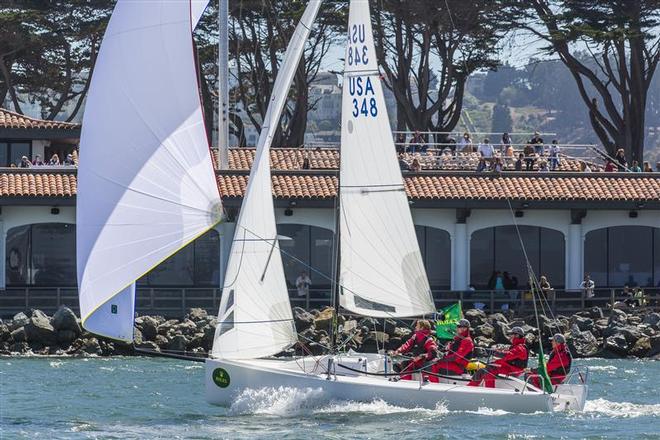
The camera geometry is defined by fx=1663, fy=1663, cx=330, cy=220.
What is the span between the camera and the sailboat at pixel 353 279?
80.2 ft

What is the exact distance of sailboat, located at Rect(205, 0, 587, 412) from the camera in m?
24.4

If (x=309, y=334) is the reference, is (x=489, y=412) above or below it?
below

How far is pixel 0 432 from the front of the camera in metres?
23.0

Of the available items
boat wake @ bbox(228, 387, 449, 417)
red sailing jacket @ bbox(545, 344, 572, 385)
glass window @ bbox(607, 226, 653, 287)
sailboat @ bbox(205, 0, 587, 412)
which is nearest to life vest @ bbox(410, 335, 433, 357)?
sailboat @ bbox(205, 0, 587, 412)

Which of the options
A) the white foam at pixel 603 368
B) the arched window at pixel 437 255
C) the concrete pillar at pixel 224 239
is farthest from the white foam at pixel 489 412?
the arched window at pixel 437 255

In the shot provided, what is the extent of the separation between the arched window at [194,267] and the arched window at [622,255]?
379 inches

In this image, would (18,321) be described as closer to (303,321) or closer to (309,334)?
(303,321)

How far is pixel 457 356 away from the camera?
82.4ft

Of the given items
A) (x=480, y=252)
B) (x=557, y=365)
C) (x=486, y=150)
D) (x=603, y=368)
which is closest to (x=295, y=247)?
(x=480, y=252)

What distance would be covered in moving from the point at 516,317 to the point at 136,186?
18495 mm

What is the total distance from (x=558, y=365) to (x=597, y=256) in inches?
729

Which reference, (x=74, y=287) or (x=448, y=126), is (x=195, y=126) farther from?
(x=448, y=126)

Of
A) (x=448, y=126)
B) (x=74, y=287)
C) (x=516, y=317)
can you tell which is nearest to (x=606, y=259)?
(x=516, y=317)

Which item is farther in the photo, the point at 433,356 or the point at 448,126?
the point at 448,126
